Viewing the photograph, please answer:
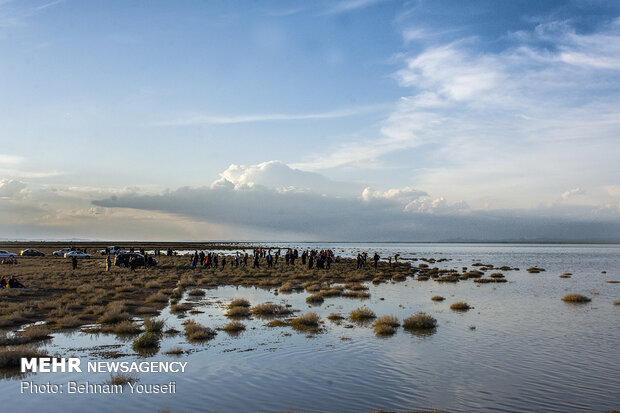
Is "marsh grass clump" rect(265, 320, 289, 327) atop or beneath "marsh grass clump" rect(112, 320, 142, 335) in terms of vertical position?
beneath

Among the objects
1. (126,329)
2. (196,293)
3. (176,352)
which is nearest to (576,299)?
(176,352)

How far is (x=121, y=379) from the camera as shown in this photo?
1217 centimetres

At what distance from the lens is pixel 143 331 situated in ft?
61.3

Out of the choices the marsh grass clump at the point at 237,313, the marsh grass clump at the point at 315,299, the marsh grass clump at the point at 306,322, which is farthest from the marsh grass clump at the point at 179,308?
the marsh grass clump at the point at 315,299

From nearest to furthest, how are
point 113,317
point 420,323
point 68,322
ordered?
point 420,323
point 68,322
point 113,317

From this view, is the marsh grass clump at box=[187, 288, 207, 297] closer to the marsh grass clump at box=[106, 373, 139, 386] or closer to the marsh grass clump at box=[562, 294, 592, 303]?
the marsh grass clump at box=[106, 373, 139, 386]

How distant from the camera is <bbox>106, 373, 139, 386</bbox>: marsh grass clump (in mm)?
12070

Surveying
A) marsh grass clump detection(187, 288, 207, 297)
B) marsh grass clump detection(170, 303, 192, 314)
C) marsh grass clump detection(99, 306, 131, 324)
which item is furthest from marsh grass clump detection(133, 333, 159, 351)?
marsh grass clump detection(187, 288, 207, 297)

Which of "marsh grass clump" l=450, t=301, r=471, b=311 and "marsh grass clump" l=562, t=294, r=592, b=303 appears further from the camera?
"marsh grass clump" l=562, t=294, r=592, b=303

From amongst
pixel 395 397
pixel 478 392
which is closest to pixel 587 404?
pixel 478 392

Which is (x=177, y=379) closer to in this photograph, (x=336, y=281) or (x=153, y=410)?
(x=153, y=410)

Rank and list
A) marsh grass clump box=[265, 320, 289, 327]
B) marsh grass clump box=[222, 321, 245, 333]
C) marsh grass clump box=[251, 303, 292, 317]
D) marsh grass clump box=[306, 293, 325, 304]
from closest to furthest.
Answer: marsh grass clump box=[222, 321, 245, 333], marsh grass clump box=[265, 320, 289, 327], marsh grass clump box=[251, 303, 292, 317], marsh grass clump box=[306, 293, 325, 304]

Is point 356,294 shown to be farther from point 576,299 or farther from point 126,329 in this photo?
point 126,329

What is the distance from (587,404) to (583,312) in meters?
16.3
